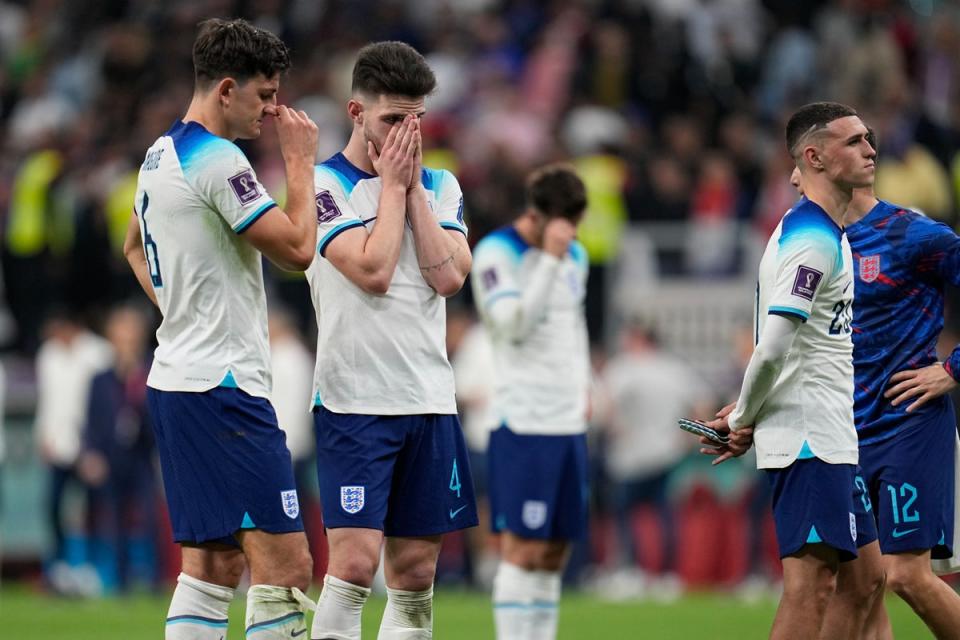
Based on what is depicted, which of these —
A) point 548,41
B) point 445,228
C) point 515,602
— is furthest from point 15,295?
point 445,228

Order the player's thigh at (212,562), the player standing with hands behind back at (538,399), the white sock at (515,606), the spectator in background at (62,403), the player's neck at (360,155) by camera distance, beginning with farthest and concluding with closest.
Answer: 1. the spectator in background at (62,403)
2. the player standing with hands behind back at (538,399)
3. the white sock at (515,606)
4. the player's neck at (360,155)
5. the player's thigh at (212,562)

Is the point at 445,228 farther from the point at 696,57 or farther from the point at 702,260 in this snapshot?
the point at 696,57

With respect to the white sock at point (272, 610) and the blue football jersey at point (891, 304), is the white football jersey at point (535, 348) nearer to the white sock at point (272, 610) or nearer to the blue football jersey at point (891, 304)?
the blue football jersey at point (891, 304)

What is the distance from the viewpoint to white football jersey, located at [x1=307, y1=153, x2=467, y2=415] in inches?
259

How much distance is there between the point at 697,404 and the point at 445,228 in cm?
954

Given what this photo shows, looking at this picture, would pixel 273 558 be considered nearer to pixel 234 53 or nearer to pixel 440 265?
pixel 440 265

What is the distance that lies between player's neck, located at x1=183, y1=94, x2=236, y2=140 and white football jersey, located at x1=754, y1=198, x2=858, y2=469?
7.74 ft

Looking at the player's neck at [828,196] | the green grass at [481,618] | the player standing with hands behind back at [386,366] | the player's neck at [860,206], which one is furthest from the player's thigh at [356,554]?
the green grass at [481,618]

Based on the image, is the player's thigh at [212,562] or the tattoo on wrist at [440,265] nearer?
the player's thigh at [212,562]

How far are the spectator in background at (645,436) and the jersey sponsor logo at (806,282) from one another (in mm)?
9274

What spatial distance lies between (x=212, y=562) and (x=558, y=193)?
378cm

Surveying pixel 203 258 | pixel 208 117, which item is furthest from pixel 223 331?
pixel 208 117

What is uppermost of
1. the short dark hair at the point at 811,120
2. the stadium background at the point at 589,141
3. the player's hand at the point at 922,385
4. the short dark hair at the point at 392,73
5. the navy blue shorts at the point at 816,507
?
the stadium background at the point at 589,141

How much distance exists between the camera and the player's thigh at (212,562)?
6.38 m
